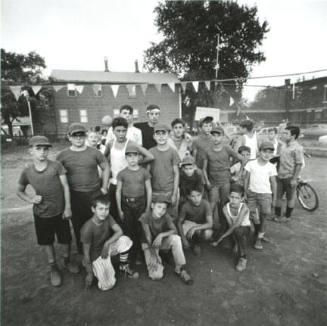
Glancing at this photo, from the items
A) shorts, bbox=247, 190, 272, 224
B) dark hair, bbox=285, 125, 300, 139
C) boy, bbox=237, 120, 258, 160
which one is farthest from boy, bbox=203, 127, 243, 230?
dark hair, bbox=285, 125, 300, 139

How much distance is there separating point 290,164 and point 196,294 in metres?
3.16

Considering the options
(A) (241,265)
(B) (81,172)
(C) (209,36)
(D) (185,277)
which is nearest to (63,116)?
(C) (209,36)

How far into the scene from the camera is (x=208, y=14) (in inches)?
988

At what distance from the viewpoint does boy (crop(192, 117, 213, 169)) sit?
395 centimetres

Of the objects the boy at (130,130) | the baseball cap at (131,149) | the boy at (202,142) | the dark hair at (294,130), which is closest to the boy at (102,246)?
the baseball cap at (131,149)

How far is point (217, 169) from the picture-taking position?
3758mm

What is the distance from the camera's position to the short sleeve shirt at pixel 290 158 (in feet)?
14.3

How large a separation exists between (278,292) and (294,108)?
21.8 metres

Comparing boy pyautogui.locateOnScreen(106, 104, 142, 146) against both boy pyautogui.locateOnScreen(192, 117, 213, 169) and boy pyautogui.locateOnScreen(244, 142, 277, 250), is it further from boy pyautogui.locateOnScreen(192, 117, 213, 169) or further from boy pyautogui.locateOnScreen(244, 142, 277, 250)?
boy pyautogui.locateOnScreen(244, 142, 277, 250)

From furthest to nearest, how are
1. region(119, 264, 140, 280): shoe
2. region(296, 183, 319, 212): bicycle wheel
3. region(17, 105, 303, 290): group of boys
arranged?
1. region(296, 183, 319, 212): bicycle wheel
2. region(119, 264, 140, 280): shoe
3. region(17, 105, 303, 290): group of boys

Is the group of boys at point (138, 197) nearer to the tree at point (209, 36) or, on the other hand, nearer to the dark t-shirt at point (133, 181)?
the dark t-shirt at point (133, 181)

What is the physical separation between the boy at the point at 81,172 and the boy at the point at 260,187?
2.39 meters

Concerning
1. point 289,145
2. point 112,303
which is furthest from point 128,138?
point 289,145

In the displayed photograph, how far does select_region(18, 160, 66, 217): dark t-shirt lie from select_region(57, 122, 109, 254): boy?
165mm
